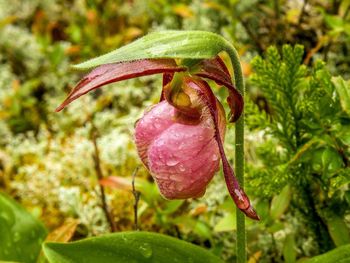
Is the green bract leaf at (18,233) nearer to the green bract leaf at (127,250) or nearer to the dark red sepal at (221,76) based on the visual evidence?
the green bract leaf at (127,250)

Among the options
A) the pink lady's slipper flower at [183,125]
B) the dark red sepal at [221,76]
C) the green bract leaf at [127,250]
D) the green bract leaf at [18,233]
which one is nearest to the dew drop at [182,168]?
the pink lady's slipper flower at [183,125]

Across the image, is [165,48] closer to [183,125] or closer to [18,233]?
[183,125]

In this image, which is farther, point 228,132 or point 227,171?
point 228,132

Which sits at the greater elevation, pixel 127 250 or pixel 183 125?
pixel 183 125

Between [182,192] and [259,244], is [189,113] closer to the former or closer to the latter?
[182,192]

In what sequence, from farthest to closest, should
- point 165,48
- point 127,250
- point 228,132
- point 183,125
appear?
point 228,132 → point 127,250 → point 183,125 → point 165,48

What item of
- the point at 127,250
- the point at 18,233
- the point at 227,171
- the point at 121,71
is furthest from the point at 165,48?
the point at 18,233

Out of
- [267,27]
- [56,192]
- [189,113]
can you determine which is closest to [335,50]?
[267,27]

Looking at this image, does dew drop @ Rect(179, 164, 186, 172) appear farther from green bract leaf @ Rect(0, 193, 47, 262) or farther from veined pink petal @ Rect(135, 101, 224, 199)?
green bract leaf @ Rect(0, 193, 47, 262)

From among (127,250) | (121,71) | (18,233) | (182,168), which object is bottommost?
(18,233)
